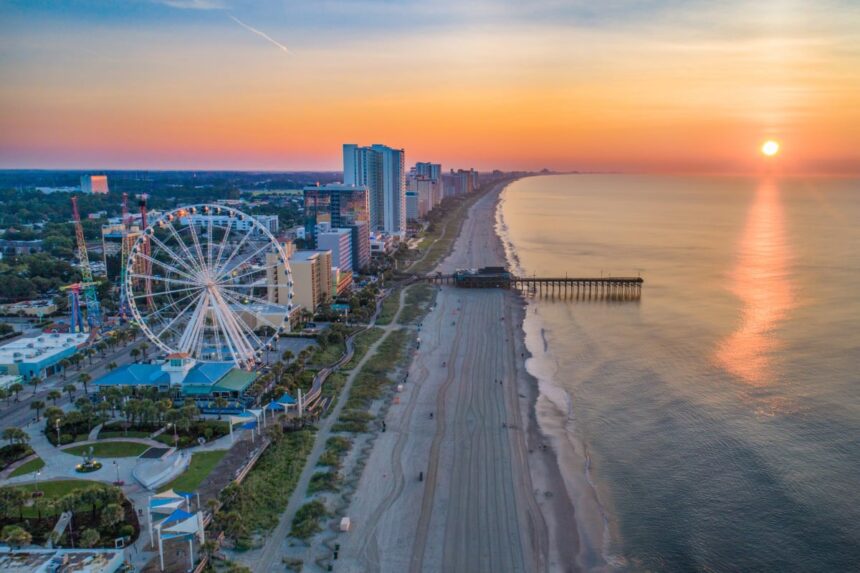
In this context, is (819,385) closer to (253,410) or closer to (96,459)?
(253,410)

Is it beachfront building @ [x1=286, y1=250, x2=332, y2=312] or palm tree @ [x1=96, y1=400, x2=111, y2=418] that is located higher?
beachfront building @ [x1=286, y1=250, x2=332, y2=312]

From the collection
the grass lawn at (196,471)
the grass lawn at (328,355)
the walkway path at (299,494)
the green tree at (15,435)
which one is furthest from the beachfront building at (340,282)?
the green tree at (15,435)

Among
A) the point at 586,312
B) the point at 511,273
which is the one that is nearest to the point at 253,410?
the point at 586,312

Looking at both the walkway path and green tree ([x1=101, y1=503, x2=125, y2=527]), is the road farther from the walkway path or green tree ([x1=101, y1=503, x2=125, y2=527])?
the walkway path

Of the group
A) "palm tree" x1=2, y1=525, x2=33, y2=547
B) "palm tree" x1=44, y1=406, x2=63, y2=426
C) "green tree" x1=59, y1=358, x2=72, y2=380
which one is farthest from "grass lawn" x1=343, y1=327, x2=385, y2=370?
"palm tree" x1=2, y1=525, x2=33, y2=547

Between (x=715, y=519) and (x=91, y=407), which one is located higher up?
(x=91, y=407)

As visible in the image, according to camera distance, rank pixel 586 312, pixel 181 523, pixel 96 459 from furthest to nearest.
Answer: pixel 586 312
pixel 96 459
pixel 181 523

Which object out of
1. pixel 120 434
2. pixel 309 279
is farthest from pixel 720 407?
pixel 309 279
